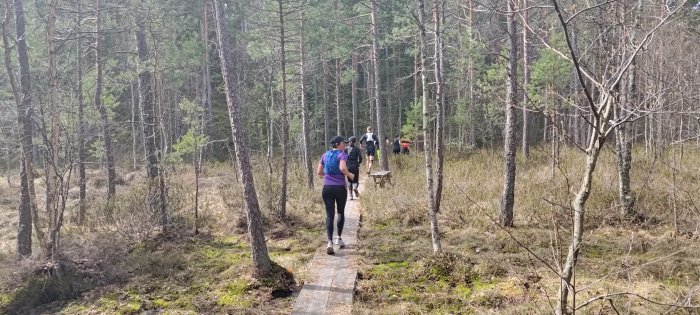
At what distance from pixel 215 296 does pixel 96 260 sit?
3.18 metres

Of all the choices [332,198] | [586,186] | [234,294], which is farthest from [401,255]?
[586,186]

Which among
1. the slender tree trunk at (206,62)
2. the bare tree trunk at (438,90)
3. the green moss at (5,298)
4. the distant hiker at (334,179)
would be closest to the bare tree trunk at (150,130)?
the green moss at (5,298)

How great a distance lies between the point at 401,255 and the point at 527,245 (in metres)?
2.21

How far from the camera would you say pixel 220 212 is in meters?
11.9

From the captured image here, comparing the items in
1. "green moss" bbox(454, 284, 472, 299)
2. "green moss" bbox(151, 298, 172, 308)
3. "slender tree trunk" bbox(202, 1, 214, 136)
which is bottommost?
"green moss" bbox(151, 298, 172, 308)

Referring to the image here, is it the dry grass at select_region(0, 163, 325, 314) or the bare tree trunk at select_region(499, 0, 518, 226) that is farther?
the bare tree trunk at select_region(499, 0, 518, 226)

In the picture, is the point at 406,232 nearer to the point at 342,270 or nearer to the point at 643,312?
the point at 342,270

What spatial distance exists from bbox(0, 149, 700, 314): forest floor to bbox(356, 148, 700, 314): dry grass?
0.09 ft

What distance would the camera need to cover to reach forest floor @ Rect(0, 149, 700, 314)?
219 inches

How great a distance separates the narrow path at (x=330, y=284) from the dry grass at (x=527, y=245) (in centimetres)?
22

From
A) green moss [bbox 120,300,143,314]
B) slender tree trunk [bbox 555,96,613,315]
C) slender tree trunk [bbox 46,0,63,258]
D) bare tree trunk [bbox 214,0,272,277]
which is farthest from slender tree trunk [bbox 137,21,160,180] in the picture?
slender tree trunk [bbox 555,96,613,315]

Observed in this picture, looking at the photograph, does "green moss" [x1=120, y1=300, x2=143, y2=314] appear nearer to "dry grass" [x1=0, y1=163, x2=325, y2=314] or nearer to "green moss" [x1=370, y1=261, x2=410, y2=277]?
"dry grass" [x1=0, y1=163, x2=325, y2=314]

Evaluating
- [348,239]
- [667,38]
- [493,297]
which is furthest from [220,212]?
[667,38]

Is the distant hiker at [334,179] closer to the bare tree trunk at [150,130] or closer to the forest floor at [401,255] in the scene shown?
the forest floor at [401,255]
